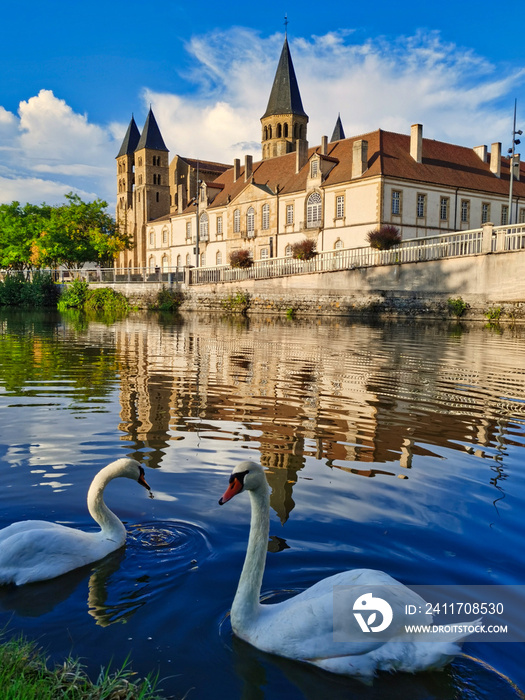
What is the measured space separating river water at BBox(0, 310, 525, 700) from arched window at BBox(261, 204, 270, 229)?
4976cm

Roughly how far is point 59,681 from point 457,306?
104 feet

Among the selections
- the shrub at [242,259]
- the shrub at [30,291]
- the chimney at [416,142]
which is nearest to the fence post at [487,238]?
the shrub at [242,259]

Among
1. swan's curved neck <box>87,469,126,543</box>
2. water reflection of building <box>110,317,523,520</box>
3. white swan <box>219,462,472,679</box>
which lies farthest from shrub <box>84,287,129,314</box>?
white swan <box>219,462,472,679</box>

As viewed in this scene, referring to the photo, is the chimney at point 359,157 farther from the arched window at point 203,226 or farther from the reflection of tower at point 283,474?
the reflection of tower at point 283,474

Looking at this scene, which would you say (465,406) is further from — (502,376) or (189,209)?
(189,209)

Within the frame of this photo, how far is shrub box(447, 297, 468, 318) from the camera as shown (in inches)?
1263

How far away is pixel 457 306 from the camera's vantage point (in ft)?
106

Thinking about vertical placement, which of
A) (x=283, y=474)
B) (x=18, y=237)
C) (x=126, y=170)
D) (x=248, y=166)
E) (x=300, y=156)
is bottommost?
(x=283, y=474)

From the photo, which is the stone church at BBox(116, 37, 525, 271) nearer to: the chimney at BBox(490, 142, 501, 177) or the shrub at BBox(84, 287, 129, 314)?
the chimney at BBox(490, 142, 501, 177)

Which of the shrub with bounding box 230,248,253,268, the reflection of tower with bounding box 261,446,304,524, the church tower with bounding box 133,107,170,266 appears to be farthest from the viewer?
the church tower with bounding box 133,107,170,266

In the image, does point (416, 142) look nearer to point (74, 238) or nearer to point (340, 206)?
point (340, 206)

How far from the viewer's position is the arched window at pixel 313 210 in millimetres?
54234

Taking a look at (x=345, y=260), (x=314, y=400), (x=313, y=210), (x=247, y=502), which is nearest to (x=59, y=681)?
(x=247, y=502)

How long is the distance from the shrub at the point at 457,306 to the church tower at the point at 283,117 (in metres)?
44.9
